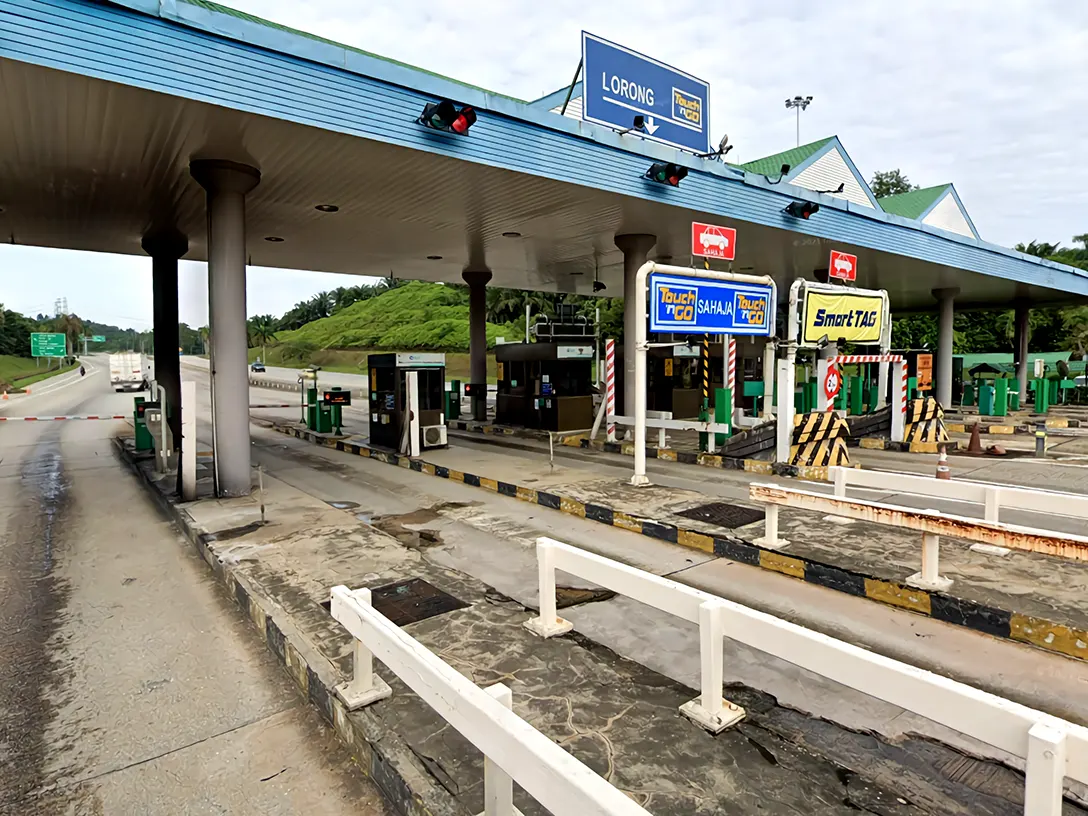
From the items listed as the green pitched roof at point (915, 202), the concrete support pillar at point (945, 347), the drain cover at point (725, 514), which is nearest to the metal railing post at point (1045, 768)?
the drain cover at point (725, 514)

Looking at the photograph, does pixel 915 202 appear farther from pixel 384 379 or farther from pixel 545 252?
pixel 384 379

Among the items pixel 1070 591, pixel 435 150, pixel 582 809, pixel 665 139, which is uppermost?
pixel 665 139

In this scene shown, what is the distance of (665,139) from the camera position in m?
11.4

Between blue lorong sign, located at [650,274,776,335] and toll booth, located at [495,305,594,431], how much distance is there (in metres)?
6.31

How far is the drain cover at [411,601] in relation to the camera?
4.71 metres

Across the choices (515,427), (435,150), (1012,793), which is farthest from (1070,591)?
(515,427)

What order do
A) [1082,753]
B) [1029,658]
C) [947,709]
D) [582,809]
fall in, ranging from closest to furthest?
[582,809], [1082,753], [947,709], [1029,658]

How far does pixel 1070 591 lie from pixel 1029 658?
48.6 inches

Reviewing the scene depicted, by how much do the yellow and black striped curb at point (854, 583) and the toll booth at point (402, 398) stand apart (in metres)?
4.85

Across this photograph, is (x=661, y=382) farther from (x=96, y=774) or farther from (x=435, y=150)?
(x=96, y=774)

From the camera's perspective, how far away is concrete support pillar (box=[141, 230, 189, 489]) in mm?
14352

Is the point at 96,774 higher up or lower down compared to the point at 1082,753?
lower down

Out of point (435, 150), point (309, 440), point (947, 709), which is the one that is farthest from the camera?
point (309, 440)

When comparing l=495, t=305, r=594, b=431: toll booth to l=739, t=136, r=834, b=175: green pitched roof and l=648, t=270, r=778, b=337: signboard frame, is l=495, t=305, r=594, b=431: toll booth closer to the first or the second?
l=648, t=270, r=778, b=337: signboard frame
